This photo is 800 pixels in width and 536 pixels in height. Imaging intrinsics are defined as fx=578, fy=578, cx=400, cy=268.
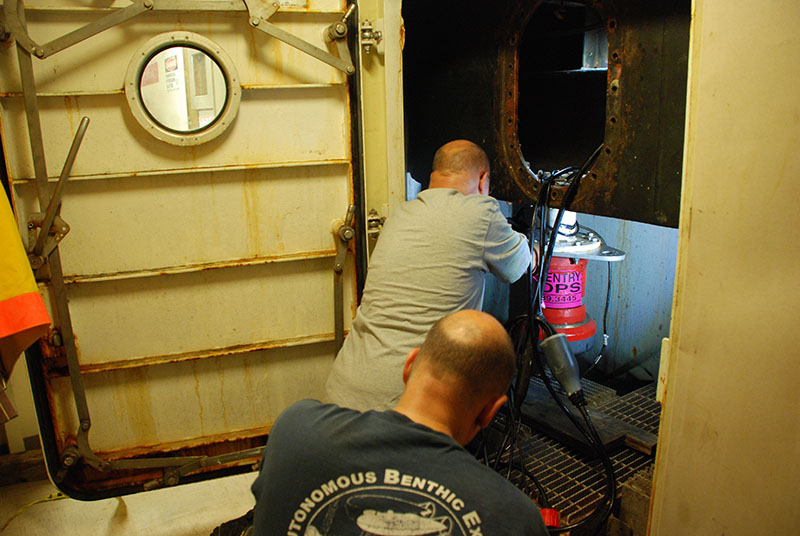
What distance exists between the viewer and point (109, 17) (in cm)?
227

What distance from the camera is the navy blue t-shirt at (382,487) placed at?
1165mm

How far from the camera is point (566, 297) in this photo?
3.19 meters

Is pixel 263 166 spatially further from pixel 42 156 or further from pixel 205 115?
pixel 42 156

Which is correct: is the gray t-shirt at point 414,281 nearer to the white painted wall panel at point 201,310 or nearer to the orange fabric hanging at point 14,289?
the white painted wall panel at point 201,310

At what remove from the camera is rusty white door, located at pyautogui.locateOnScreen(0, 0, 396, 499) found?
2.38 metres

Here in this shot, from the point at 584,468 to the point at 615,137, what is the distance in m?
1.52

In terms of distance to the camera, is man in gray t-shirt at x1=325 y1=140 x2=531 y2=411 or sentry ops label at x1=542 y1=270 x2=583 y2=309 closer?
man in gray t-shirt at x1=325 y1=140 x2=531 y2=411

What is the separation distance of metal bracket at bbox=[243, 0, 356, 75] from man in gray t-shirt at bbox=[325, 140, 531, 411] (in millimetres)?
698

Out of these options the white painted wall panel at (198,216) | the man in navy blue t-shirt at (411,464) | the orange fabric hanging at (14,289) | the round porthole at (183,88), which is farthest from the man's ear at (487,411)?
the round porthole at (183,88)

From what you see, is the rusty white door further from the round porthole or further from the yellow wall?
the yellow wall

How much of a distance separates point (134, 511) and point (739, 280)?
292cm

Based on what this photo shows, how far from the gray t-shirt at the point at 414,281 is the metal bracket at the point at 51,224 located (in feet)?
4.18

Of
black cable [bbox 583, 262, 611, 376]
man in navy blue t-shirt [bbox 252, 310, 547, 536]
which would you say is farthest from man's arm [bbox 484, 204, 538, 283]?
black cable [bbox 583, 262, 611, 376]

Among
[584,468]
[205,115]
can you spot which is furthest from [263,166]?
[584,468]
